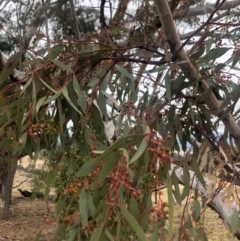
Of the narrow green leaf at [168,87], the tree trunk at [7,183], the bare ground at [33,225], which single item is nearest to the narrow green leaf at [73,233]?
the narrow green leaf at [168,87]

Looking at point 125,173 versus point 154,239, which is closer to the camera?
point 125,173

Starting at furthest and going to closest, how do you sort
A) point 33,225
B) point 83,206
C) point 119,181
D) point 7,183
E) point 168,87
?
point 7,183 → point 33,225 → point 168,87 → point 83,206 → point 119,181

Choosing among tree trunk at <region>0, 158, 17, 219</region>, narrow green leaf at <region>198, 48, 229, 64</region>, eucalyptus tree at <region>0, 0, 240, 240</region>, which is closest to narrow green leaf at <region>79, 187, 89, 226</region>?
eucalyptus tree at <region>0, 0, 240, 240</region>

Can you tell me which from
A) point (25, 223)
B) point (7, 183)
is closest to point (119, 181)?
point (25, 223)

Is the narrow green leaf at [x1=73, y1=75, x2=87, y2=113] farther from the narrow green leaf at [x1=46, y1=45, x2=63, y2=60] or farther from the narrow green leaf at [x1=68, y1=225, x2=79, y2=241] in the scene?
the narrow green leaf at [x1=68, y1=225, x2=79, y2=241]

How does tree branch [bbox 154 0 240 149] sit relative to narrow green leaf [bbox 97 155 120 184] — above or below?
above

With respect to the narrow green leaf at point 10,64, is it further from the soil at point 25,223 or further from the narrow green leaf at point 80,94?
the soil at point 25,223

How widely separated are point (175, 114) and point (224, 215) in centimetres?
99

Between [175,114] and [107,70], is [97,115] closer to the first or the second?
[107,70]

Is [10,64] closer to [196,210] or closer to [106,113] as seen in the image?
[106,113]

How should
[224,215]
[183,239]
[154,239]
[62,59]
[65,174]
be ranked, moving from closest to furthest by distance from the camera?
[154,239] < [62,59] < [183,239] < [224,215] < [65,174]

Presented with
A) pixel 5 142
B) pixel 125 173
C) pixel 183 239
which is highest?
pixel 5 142

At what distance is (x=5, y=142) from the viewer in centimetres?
113

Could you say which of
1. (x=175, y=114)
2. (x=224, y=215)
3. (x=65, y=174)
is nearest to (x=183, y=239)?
(x=175, y=114)
